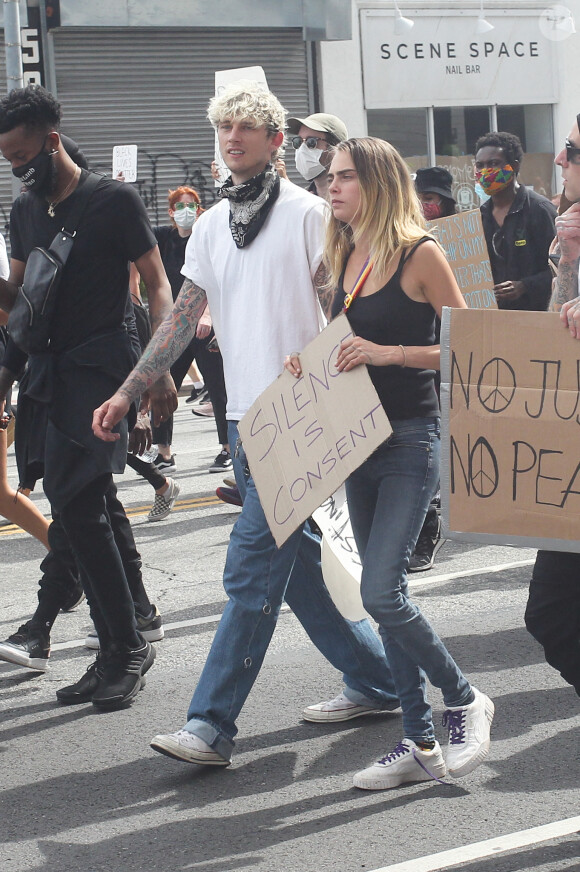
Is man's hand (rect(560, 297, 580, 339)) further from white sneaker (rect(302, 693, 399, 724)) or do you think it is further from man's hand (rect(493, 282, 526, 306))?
man's hand (rect(493, 282, 526, 306))

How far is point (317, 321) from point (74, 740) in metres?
1.64

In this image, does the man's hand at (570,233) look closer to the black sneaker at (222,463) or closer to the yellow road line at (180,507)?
the yellow road line at (180,507)

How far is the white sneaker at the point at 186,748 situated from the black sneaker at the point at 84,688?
0.91m

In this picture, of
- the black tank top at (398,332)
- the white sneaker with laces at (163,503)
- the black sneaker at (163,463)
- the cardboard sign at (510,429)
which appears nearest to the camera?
the cardboard sign at (510,429)

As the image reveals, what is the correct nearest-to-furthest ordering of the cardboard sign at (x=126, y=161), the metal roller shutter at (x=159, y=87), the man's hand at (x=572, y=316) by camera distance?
the man's hand at (x=572, y=316), the cardboard sign at (x=126, y=161), the metal roller shutter at (x=159, y=87)

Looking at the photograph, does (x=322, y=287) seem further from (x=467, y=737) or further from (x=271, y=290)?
(x=467, y=737)

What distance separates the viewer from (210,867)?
3.33 m

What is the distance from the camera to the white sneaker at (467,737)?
3703 millimetres

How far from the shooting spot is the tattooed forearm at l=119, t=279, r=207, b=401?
4277 mm

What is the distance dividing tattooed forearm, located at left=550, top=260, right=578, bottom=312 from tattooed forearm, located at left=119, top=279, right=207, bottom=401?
137 centimetres

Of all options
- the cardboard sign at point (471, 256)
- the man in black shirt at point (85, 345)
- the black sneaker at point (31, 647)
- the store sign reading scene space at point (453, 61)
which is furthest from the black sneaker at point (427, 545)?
the store sign reading scene space at point (453, 61)

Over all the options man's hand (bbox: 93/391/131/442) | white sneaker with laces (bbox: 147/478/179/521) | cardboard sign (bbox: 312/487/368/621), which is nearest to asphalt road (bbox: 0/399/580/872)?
cardboard sign (bbox: 312/487/368/621)

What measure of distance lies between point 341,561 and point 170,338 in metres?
0.96

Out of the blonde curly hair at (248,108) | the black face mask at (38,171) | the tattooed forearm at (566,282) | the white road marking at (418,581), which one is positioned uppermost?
the blonde curly hair at (248,108)
